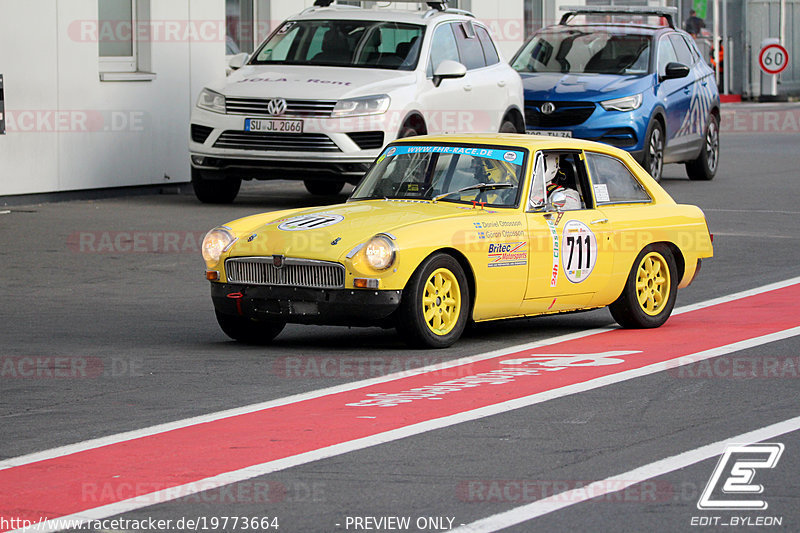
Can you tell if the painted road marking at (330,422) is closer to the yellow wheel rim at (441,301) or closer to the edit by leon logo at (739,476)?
the yellow wheel rim at (441,301)

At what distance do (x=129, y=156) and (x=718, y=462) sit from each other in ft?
48.1

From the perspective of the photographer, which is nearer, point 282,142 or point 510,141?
point 510,141

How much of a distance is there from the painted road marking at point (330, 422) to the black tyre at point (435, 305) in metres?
0.30

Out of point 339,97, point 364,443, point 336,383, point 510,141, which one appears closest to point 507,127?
point 339,97

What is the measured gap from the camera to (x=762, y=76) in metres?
50.5

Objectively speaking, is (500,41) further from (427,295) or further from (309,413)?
(309,413)

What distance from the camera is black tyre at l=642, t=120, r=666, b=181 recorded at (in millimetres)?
21531

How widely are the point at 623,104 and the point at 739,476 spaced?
1537 centimetres

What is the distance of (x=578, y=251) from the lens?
10461mm

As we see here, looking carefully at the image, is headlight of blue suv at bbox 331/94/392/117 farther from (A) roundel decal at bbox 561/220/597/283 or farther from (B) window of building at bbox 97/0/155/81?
(A) roundel decal at bbox 561/220/597/283

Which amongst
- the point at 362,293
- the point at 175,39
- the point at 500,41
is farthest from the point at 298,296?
the point at 500,41

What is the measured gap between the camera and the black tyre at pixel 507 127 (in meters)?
20.4
